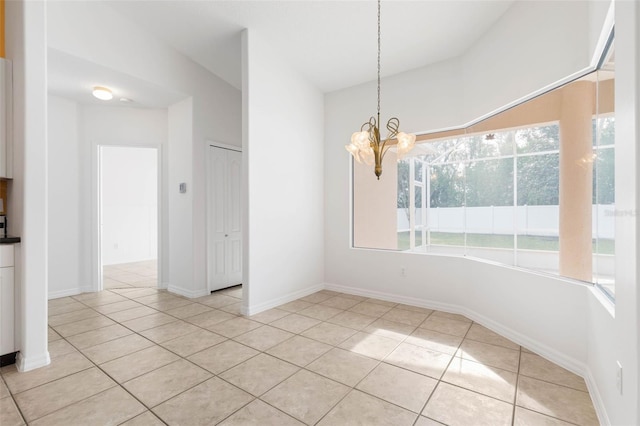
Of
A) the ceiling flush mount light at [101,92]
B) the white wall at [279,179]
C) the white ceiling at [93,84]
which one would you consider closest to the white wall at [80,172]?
the white ceiling at [93,84]

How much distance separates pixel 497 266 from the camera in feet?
9.98

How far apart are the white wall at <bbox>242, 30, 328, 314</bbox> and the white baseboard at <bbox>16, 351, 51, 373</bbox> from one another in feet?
5.79

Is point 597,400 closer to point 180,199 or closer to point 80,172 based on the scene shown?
point 180,199

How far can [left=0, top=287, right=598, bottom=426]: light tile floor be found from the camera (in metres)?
1.78

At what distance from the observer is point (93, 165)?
450cm

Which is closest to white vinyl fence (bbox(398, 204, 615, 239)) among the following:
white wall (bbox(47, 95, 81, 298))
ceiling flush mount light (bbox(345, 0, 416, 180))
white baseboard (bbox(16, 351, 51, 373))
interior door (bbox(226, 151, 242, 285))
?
ceiling flush mount light (bbox(345, 0, 416, 180))

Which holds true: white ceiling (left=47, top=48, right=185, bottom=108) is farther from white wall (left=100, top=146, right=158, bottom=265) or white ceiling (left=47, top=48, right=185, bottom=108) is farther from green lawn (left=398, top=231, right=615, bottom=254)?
green lawn (left=398, top=231, right=615, bottom=254)

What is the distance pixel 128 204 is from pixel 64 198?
11.4 ft

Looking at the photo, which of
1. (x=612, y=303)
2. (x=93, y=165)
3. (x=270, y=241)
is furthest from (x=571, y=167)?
(x=93, y=165)

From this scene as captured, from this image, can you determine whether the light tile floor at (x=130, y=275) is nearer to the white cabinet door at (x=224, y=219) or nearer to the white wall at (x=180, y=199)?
the white wall at (x=180, y=199)

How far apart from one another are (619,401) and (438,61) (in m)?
3.74

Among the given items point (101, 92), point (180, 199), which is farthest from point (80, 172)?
point (180, 199)

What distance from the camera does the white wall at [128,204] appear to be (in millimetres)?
7160

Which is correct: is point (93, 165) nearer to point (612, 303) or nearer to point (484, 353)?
point (484, 353)
